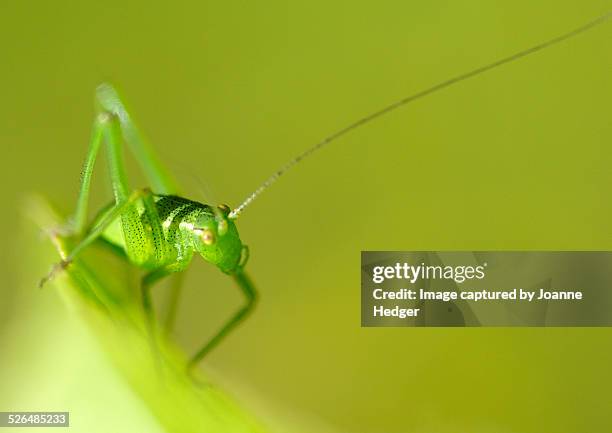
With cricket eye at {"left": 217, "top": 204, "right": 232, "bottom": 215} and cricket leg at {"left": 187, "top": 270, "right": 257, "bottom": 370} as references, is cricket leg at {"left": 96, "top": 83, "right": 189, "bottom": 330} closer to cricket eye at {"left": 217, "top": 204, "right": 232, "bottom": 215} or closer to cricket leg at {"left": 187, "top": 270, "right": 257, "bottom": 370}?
cricket leg at {"left": 187, "top": 270, "right": 257, "bottom": 370}

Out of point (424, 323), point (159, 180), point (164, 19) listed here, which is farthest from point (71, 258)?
point (424, 323)

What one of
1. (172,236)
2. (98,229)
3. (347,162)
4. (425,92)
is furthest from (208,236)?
(425,92)

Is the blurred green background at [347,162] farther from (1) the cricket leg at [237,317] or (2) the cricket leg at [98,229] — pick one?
(2) the cricket leg at [98,229]

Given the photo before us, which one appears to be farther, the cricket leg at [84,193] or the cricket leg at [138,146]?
the cricket leg at [138,146]

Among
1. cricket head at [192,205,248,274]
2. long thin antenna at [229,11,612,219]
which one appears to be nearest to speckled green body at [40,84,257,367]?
cricket head at [192,205,248,274]

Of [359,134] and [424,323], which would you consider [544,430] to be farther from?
[359,134]

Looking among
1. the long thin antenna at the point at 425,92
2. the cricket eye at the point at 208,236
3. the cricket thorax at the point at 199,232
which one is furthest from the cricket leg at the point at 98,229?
the long thin antenna at the point at 425,92
